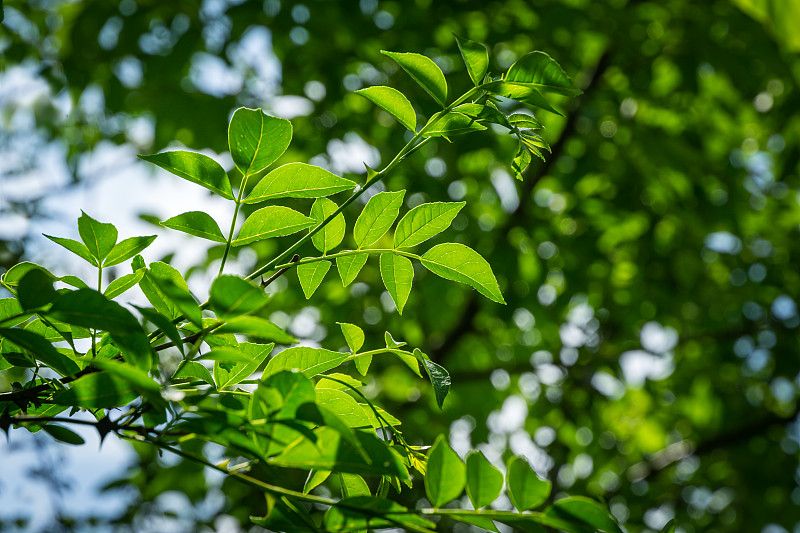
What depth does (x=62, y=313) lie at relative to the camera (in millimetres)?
268

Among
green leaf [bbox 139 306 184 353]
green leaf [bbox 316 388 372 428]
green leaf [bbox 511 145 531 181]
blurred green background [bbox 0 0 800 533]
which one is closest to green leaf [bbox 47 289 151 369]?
green leaf [bbox 139 306 184 353]

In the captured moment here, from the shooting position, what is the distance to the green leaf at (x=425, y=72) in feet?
1.19

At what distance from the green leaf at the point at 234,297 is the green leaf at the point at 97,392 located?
55 mm

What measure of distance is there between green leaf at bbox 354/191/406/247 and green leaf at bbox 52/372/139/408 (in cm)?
15

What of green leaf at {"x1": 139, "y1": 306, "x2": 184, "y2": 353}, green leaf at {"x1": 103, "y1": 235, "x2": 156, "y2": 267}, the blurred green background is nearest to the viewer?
green leaf at {"x1": 139, "y1": 306, "x2": 184, "y2": 353}

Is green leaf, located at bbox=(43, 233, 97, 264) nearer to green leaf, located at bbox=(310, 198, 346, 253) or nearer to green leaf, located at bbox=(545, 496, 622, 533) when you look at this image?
green leaf, located at bbox=(310, 198, 346, 253)

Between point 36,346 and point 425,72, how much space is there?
24cm

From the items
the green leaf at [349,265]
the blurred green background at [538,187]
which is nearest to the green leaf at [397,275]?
the green leaf at [349,265]

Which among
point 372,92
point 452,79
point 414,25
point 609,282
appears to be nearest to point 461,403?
point 609,282

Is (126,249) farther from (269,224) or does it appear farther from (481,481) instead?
(481,481)

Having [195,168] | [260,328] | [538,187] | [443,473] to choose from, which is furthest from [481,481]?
[538,187]

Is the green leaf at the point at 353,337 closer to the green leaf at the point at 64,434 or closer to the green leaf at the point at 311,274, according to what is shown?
the green leaf at the point at 311,274

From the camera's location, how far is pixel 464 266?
0.37 meters

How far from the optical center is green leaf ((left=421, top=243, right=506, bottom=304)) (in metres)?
0.37
